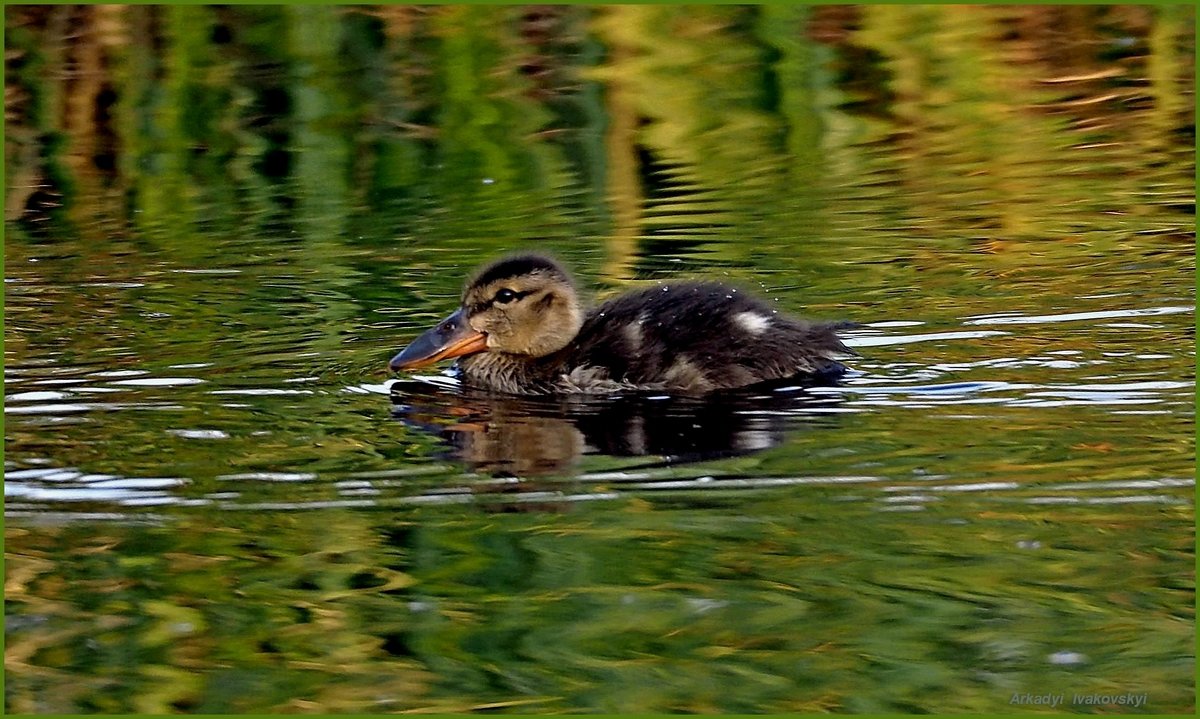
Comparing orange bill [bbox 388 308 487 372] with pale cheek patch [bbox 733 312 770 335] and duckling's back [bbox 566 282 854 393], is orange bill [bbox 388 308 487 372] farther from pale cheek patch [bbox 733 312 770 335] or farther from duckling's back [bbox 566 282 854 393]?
pale cheek patch [bbox 733 312 770 335]

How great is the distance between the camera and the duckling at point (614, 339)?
6.31 meters

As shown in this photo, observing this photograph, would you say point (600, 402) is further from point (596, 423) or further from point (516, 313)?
point (516, 313)

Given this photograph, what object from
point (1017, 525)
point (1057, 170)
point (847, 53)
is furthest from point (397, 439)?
point (847, 53)

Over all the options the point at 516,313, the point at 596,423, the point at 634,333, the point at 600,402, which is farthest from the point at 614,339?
the point at 596,423

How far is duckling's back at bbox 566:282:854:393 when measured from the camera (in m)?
6.30

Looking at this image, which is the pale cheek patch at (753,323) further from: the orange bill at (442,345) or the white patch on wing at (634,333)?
the orange bill at (442,345)

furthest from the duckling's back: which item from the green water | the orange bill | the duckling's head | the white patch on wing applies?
the orange bill

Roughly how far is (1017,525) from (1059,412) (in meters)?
1.04

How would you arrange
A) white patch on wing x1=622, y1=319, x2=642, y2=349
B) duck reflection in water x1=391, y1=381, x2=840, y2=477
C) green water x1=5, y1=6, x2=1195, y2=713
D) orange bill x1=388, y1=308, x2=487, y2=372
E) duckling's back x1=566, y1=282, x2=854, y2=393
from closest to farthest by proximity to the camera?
green water x1=5, y1=6, x2=1195, y2=713 → duck reflection in water x1=391, y1=381, x2=840, y2=477 → duckling's back x1=566, y1=282, x2=854, y2=393 → white patch on wing x1=622, y1=319, x2=642, y2=349 → orange bill x1=388, y1=308, x2=487, y2=372

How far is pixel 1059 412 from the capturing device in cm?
560

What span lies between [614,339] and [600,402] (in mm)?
321

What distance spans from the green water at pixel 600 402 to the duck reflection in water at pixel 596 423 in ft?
0.08

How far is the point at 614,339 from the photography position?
21.3 ft

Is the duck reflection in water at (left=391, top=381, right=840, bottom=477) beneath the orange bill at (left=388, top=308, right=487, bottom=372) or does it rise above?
beneath
